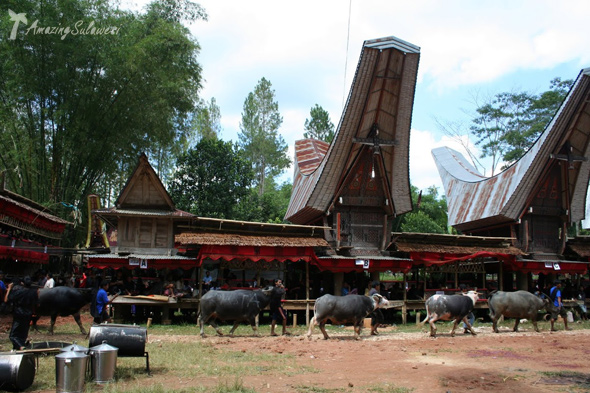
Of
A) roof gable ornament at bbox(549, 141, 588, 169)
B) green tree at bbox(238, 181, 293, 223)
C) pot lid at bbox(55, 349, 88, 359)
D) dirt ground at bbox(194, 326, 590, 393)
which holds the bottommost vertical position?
dirt ground at bbox(194, 326, 590, 393)

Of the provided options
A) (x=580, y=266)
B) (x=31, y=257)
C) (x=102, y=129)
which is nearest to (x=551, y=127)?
(x=580, y=266)

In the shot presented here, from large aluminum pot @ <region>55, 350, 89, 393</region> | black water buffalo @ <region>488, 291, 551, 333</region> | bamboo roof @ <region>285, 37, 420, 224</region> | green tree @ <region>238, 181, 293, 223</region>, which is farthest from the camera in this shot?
green tree @ <region>238, 181, 293, 223</region>

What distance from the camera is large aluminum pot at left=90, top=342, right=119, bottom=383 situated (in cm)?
825

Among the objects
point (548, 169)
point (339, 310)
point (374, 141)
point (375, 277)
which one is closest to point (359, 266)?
point (375, 277)

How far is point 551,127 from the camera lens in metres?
24.6

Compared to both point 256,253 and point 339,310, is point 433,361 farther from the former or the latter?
point 256,253

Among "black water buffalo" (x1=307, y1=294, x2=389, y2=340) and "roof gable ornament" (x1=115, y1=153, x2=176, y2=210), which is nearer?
"black water buffalo" (x1=307, y1=294, x2=389, y2=340)

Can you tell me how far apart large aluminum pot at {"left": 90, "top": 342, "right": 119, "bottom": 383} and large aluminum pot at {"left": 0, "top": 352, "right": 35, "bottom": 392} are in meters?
0.96

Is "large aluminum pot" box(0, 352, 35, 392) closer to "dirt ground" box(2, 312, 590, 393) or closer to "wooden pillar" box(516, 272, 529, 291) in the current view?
"dirt ground" box(2, 312, 590, 393)

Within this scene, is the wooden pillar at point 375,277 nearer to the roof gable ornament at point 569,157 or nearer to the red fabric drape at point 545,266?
the red fabric drape at point 545,266

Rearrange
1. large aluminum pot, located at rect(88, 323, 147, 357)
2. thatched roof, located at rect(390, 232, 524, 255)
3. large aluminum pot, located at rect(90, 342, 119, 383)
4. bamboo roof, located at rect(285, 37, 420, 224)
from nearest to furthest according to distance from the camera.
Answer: large aluminum pot, located at rect(90, 342, 119, 383)
large aluminum pot, located at rect(88, 323, 147, 357)
bamboo roof, located at rect(285, 37, 420, 224)
thatched roof, located at rect(390, 232, 524, 255)

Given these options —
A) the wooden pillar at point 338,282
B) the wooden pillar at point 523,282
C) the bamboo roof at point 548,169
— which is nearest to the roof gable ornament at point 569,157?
the bamboo roof at point 548,169

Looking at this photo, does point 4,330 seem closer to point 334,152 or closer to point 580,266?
point 334,152

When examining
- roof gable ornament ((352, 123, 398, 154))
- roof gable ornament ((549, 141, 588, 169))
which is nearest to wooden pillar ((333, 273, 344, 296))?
roof gable ornament ((352, 123, 398, 154))
